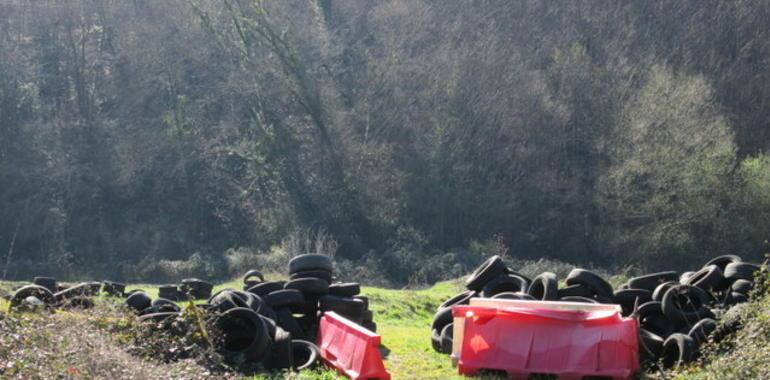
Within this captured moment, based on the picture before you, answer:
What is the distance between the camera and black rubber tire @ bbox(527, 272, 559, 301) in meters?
13.4

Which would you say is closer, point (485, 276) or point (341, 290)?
point (485, 276)

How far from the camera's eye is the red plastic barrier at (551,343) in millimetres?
11148

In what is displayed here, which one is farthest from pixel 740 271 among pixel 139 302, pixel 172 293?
pixel 172 293

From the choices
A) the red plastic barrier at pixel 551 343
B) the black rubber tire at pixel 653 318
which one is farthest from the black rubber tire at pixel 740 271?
the red plastic barrier at pixel 551 343

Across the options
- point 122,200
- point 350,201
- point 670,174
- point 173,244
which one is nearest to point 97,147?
point 122,200

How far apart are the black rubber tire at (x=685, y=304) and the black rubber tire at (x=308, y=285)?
5141 millimetres

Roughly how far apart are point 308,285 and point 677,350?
5.63m

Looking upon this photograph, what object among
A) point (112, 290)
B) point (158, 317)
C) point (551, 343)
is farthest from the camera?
point (112, 290)

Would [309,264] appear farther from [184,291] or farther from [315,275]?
[184,291]

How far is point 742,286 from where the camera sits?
504 inches

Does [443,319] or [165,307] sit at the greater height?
[165,307]

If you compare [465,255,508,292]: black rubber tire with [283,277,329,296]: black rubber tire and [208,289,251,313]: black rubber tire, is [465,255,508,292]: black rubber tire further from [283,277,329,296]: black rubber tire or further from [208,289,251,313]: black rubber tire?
[208,289,251,313]: black rubber tire

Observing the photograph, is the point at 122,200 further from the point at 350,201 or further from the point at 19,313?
the point at 19,313

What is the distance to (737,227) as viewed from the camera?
129ft
